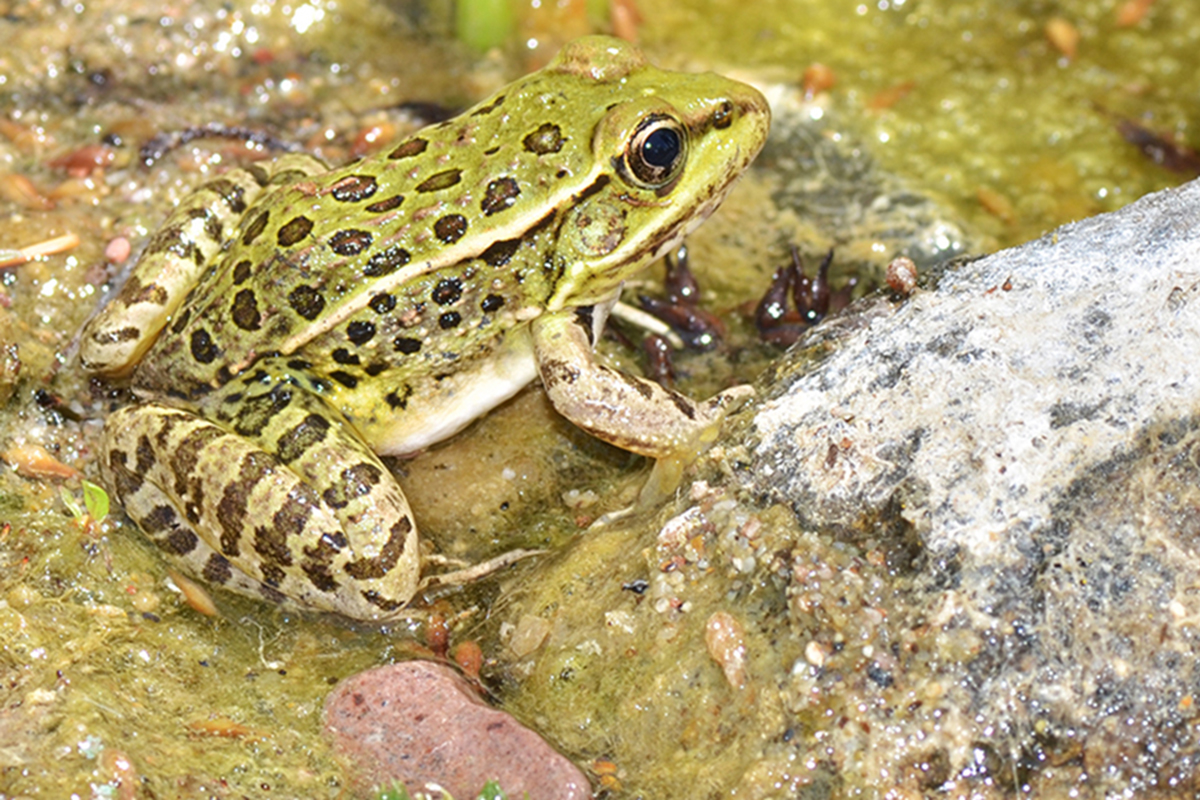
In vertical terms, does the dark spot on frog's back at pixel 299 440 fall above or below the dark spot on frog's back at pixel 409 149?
below

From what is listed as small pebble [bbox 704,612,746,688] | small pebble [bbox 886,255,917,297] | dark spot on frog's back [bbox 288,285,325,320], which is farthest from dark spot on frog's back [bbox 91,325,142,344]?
small pebble [bbox 886,255,917,297]

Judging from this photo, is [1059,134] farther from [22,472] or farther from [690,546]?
[22,472]

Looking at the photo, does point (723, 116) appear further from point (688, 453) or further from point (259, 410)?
point (259, 410)

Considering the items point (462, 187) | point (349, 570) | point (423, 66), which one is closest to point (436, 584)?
point (349, 570)

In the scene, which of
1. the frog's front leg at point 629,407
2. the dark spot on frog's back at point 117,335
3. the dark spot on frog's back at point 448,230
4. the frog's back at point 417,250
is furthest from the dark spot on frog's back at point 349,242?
the dark spot on frog's back at point 117,335

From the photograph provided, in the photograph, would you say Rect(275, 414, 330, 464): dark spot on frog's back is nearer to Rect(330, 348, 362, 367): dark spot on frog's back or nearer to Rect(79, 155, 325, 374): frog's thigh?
Rect(330, 348, 362, 367): dark spot on frog's back

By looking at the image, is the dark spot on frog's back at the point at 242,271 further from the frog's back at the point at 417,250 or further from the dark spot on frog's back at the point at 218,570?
the dark spot on frog's back at the point at 218,570
